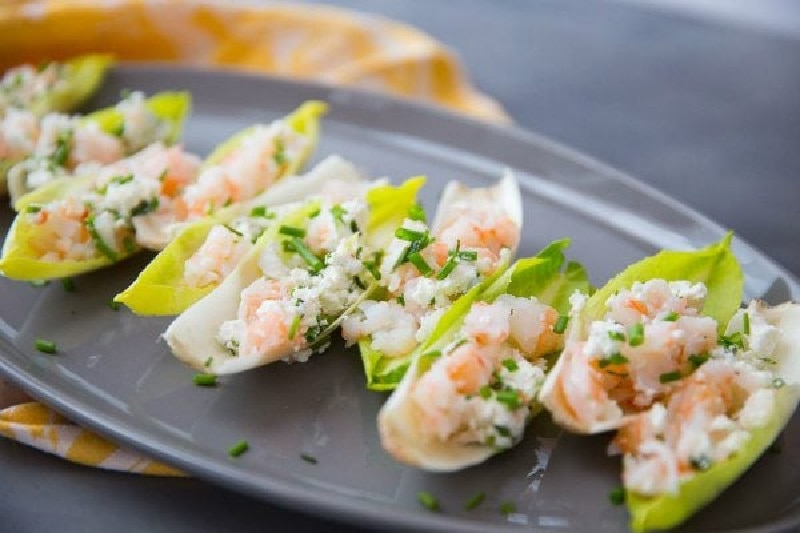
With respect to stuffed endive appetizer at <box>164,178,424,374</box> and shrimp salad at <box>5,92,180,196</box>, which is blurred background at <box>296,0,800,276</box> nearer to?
stuffed endive appetizer at <box>164,178,424,374</box>

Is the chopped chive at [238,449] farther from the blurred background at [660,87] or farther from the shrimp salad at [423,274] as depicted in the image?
the blurred background at [660,87]

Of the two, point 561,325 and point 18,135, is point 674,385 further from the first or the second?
point 18,135

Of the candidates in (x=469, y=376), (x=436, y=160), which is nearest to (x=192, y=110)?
(x=436, y=160)

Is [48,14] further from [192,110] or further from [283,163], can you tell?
[283,163]

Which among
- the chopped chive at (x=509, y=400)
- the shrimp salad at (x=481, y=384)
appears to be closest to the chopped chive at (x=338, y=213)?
the shrimp salad at (x=481, y=384)

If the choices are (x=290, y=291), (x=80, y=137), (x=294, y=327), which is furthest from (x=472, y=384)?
(x=80, y=137)
